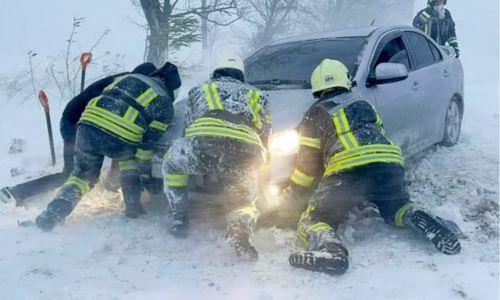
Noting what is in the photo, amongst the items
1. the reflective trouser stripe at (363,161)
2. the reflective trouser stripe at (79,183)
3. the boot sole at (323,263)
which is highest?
the reflective trouser stripe at (363,161)

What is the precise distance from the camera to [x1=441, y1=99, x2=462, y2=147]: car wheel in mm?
6016

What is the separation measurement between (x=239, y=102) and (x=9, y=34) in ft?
141

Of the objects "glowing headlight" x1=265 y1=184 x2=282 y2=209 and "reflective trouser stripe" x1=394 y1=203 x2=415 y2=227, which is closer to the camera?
"reflective trouser stripe" x1=394 y1=203 x2=415 y2=227

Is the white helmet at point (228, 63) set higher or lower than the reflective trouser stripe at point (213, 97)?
higher

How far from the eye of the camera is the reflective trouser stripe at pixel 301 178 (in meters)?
3.73

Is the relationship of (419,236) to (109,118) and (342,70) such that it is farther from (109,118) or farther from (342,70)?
(109,118)

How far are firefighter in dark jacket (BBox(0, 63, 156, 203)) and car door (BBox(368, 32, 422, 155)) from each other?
A: 7.32ft

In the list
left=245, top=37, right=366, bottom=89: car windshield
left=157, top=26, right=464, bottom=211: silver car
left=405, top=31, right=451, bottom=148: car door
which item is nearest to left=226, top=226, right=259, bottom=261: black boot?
left=157, top=26, right=464, bottom=211: silver car

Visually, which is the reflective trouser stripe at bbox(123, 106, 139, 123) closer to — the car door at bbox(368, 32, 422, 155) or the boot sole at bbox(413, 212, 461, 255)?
the car door at bbox(368, 32, 422, 155)

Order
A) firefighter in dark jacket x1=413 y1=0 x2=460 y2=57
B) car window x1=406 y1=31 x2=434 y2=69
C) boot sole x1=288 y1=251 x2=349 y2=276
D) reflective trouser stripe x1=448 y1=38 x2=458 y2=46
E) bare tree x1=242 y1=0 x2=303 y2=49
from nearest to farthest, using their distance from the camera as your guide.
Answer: boot sole x1=288 y1=251 x2=349 y2=276, car window x1=406 y1=31 x2=434 y2=69, reflective trouser stripe x1=448 y1=38 x2=458 y2=46, firefighter in dark jacket x1=413 y1=0 x2=460 y2=57, bare tree x1=242 y1=0 x2=303 y2=49

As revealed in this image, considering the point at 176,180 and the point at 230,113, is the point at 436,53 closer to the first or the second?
the point at 230,113

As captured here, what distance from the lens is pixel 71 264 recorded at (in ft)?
10.8

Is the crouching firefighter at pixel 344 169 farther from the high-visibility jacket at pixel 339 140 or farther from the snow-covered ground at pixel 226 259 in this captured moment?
the snow-covered ground at pixel 226 259

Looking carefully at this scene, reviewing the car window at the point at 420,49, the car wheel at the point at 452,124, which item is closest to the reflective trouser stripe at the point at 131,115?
the car window at the point at 420,49
